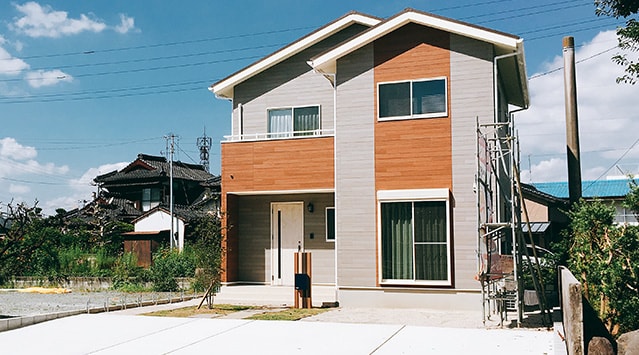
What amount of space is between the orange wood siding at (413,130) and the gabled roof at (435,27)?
0.27 m

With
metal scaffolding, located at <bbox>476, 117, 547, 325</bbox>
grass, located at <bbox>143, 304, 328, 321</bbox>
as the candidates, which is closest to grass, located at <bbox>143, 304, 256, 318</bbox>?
grass, located at <bbox>143, 304, 328, 321</bbox>

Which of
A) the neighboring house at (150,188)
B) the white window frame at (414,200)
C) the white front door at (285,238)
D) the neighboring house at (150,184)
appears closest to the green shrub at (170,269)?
the white front door at (285,238)

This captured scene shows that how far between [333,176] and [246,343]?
6567 millimetres

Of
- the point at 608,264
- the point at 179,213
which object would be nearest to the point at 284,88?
the point at 608,264

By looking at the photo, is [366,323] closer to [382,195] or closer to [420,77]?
[382,195]

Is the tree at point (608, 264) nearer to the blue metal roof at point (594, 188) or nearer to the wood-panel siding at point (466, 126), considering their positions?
the wood-panel siding at point (466, 126)

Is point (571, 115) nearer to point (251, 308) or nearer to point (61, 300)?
point (251, 308)

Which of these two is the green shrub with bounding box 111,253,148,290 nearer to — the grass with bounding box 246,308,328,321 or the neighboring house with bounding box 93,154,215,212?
the grass with bounding box 246,308,328,321

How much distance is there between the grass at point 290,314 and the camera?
12.4 m

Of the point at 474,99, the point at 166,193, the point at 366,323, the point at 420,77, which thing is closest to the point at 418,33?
the point at 420,77

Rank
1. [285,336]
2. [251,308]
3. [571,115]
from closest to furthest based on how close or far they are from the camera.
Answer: [285,336] < [251,308] < [571,115]

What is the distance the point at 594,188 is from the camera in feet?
103

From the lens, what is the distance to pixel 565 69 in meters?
16.5

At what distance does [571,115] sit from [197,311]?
1029 centimetres
